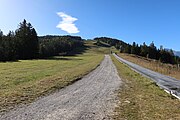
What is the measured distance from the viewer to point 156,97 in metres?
15.9

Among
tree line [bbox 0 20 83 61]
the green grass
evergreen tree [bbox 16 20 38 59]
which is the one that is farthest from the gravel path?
evergreen tree [bbox 16 20 38 59]

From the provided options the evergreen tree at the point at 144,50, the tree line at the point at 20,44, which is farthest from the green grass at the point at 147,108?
the evergreen tree at the point at 144,50

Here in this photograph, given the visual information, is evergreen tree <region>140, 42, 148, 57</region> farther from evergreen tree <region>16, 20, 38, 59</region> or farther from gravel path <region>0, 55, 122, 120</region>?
gravel path <region>0, 55, 122, 120</region>

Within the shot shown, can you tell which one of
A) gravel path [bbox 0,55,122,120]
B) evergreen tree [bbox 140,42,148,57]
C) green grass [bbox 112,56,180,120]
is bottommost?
green grass [bbox 112,56,180,120]

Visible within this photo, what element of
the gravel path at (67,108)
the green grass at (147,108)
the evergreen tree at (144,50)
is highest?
the evergreen tree at (144,50)

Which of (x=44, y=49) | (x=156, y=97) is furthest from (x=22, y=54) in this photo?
(x=156, y=97)

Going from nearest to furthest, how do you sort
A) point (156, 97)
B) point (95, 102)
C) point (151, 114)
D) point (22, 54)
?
point (151, 114)
point (95, 102)
point (156, 97)
point (22, 54)

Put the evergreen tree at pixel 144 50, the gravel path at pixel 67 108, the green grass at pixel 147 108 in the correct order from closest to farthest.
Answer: the gravel path at pixel 67 108 < the green grass at pixel 147 108 < the evergreen tree at pixel 144 50

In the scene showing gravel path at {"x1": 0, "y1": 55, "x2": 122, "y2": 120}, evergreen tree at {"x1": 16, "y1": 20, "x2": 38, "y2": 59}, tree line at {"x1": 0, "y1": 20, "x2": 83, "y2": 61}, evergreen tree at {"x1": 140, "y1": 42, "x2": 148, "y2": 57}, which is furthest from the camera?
evergreen tree at {"x1": 140, "y1": 42, "x2": 148, "y2": 57}

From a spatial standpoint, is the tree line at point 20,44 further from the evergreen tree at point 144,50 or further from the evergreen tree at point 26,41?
the evergreen tree at point 144,50

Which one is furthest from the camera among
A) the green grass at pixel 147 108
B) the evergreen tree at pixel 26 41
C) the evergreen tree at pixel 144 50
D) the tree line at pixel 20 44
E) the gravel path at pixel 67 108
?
the evergreen tree at pixel 144 50

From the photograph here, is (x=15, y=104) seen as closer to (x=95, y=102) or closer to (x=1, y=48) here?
(x=95, y=102)

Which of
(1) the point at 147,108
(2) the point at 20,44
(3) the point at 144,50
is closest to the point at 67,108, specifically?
(1) the point at 147,108

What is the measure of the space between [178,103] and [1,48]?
7396 cm
